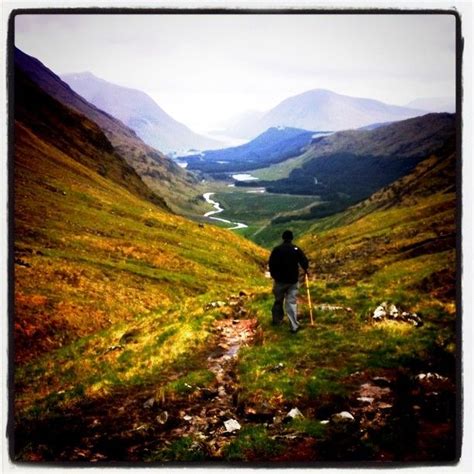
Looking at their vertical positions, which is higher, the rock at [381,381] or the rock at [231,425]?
the rock at [381,381]

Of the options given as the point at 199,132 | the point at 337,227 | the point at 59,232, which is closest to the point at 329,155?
the point at 337,227

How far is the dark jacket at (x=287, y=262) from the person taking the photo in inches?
584

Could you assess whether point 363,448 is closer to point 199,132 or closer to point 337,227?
point 199,132

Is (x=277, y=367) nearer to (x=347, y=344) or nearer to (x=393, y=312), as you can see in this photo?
(x=347, y=344)

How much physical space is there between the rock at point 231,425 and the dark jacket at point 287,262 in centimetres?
472

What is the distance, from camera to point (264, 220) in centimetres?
3275

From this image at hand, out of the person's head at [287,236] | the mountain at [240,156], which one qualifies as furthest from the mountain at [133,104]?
the person's head at [287,236]

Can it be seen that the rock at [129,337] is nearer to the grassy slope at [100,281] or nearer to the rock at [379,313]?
the grassy slope at [100,281]

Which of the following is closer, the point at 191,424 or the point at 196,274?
the point at 191,424

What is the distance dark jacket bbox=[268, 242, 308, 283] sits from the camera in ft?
48.6

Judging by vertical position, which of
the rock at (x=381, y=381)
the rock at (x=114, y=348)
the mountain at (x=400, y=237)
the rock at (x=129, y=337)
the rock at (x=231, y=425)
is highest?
the mountain at (x=400, y=237)

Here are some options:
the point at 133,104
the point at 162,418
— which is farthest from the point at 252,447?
the point at 133,104

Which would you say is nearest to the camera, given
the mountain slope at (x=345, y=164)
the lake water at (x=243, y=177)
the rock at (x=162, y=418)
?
the rock at (x=162, y=418)

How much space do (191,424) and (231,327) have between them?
6086mm
